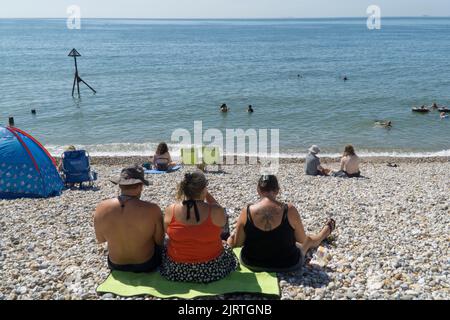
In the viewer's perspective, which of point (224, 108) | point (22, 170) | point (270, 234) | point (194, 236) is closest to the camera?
point (194, 236)

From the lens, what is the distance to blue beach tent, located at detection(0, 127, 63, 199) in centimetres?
954

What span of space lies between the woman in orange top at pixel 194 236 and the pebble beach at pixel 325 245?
1.32 ft

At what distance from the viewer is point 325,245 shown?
6.16 m

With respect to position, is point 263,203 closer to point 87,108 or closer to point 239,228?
point 239,228

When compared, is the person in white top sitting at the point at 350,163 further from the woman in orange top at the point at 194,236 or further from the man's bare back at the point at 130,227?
the man's bare back at the point at 130,227

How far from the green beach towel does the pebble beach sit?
0.37ft

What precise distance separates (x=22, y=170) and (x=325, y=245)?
6.84 metres

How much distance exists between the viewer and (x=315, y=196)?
9.61 meters

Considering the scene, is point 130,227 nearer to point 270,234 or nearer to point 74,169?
point 270,234

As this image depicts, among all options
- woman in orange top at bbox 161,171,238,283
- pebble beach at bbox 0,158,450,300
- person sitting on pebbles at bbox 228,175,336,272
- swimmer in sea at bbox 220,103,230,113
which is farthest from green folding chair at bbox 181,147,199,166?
swimmer in sea at bbox 220,103,230,113

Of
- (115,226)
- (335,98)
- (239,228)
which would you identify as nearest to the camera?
(115,226)

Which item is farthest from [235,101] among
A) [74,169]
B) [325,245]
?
[325,245]
